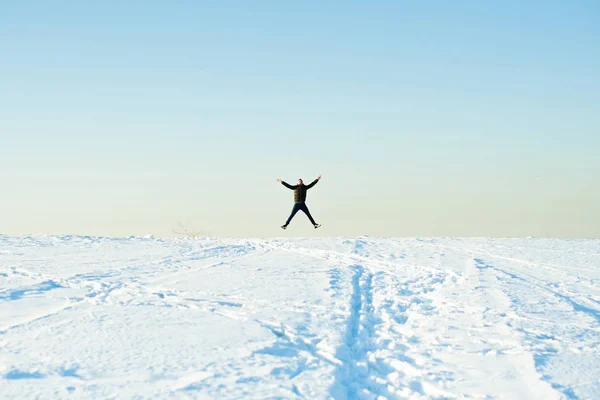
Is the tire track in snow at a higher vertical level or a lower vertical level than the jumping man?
lower

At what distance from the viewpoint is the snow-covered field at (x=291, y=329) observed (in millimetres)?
5211

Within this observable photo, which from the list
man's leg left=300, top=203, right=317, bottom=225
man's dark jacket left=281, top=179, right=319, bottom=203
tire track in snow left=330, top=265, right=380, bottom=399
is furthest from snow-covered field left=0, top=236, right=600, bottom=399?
man's leg left=300, top=203, right=317, bottom=225

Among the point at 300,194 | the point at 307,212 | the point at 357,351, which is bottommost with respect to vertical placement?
the point at 357,351

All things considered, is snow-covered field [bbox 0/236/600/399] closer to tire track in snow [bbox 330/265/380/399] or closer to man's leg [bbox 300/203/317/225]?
tire track in snow [bbox 330/265/380/399]

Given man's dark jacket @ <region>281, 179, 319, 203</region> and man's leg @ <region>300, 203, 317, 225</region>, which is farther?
man's leg @ <region>300, 203, 317, 225</region>

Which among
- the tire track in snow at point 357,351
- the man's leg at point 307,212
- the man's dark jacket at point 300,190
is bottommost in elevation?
the tire track in snow at point 357,351

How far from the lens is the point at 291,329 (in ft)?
22.0

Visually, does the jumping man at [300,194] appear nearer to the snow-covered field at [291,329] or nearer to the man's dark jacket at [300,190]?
the man's dark jacket at [300,190]

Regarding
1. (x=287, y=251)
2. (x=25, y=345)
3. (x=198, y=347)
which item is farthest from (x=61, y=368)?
(x=287, y=251)

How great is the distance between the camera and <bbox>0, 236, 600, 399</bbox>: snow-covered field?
5.21 metres

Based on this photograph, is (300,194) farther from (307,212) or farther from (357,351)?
(357,351)

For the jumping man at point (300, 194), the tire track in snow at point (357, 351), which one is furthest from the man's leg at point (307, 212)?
the tire track in snow at point (357, 351)

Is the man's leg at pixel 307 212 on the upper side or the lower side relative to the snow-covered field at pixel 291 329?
upper

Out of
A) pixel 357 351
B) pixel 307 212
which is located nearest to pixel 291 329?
pixel 357 351
